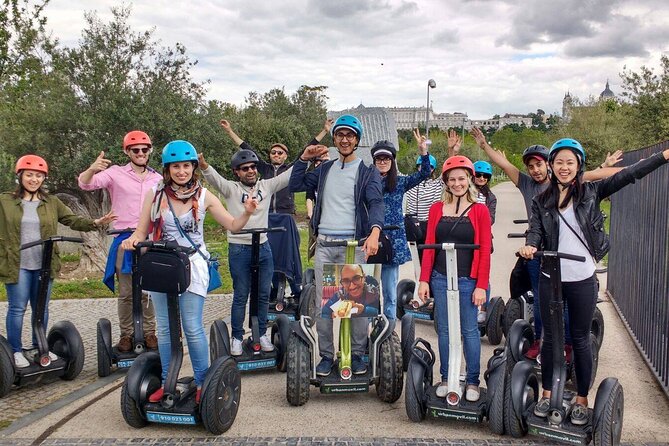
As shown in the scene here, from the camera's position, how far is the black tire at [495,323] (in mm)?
6719

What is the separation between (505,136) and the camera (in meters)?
76.6

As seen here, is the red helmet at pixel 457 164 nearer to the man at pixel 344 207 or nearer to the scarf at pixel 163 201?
the man at pixel 344 207

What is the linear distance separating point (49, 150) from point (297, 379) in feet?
36.2

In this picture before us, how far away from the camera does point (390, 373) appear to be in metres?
4.95

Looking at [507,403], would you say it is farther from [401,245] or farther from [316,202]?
[401,245]

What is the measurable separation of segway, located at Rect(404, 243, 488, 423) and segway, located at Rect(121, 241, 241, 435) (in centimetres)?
127

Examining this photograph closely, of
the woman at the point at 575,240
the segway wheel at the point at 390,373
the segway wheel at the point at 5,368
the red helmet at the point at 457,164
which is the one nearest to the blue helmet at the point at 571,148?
the woman at the point at 575,240

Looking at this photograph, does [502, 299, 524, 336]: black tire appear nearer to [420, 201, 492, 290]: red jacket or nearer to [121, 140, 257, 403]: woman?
[420, 201, 492, 290]: red jacket

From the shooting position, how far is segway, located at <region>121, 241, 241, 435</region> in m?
4.17

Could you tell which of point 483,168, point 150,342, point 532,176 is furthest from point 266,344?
point 483,168

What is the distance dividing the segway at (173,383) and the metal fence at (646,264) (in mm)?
3502

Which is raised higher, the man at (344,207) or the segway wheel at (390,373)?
the man at (344,207)

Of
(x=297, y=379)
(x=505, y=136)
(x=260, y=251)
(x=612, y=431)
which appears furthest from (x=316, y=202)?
(x=505, y=136)

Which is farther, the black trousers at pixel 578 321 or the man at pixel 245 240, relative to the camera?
the man at pixel 245 240
